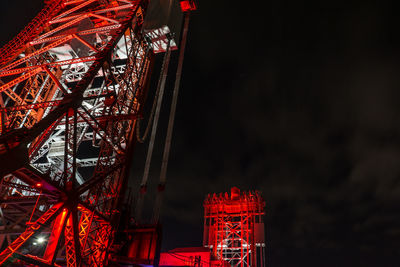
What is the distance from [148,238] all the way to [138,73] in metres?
9.44

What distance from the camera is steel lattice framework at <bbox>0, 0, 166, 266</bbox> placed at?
31.0ft

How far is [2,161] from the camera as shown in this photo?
783 cm

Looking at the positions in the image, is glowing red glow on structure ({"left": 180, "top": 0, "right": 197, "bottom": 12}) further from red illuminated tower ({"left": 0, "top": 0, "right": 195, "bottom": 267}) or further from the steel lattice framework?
the steel lattice framework

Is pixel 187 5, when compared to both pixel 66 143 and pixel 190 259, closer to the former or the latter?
pixel 66 143

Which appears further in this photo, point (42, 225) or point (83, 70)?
point (83, 70)

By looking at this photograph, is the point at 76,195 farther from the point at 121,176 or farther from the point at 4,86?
the point at 4,86

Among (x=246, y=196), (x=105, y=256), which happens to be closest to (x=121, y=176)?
(x=105, y=256)

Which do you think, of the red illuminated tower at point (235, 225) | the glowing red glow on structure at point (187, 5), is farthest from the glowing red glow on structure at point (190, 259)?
the glowing red glow on structure at point (187, 5)

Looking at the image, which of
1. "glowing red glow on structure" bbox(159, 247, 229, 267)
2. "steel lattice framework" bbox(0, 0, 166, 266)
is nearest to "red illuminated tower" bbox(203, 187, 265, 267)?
"glowing red glow on structure" bbox(159, 247, 229, 267)

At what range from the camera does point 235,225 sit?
1199 inches

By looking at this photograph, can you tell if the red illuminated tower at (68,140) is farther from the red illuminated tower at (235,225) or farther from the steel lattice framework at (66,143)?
the red illuminated tower at (235,225)

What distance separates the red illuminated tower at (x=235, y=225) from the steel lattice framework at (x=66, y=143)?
14462 mm

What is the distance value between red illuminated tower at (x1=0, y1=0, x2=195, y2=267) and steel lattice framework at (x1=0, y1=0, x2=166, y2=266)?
4 cm

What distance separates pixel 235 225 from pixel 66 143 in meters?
24.1
